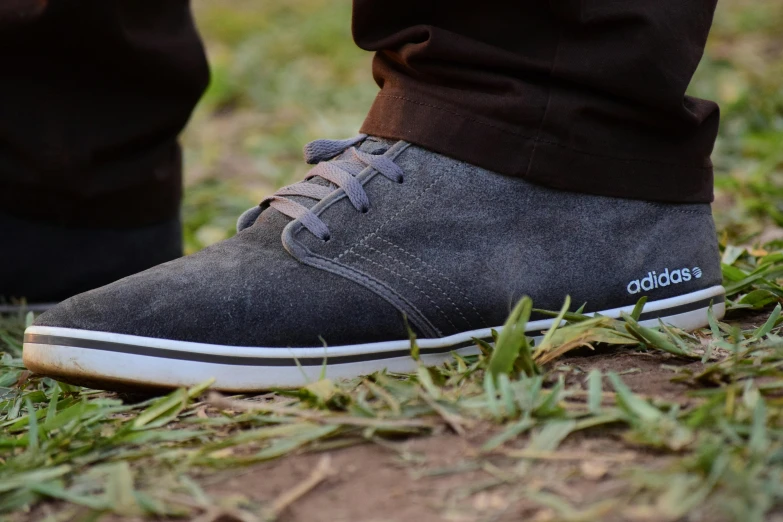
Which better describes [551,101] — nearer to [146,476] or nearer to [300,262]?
[300,262]

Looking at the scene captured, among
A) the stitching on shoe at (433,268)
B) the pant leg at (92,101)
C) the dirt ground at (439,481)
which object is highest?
the pant leg at (92,101)

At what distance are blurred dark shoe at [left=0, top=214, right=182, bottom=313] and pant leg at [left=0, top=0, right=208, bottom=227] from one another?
0.08 ft

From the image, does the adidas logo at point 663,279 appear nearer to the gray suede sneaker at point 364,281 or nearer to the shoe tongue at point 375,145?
the gray suede sneaker at point 364,281

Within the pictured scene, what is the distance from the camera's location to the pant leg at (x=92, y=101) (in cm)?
145

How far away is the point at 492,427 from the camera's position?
82 centimetres

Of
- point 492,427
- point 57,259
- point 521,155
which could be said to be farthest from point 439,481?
point 57,259

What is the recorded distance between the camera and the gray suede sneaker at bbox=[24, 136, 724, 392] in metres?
1.03

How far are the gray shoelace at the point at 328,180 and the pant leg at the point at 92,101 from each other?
51 cm

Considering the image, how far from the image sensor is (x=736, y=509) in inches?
24.3

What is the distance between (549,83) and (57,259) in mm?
1015

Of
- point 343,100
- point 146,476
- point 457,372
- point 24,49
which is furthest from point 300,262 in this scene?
point 343,100

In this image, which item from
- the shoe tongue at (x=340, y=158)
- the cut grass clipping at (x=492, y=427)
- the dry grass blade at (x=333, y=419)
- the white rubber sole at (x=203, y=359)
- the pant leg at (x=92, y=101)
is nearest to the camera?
the cut grass clipping at (x=492, y=427)

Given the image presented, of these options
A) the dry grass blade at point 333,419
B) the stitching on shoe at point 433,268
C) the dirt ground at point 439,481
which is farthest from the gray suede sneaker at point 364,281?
the dirt ground at point 439,481

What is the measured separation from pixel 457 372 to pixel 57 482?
459 millimetres
